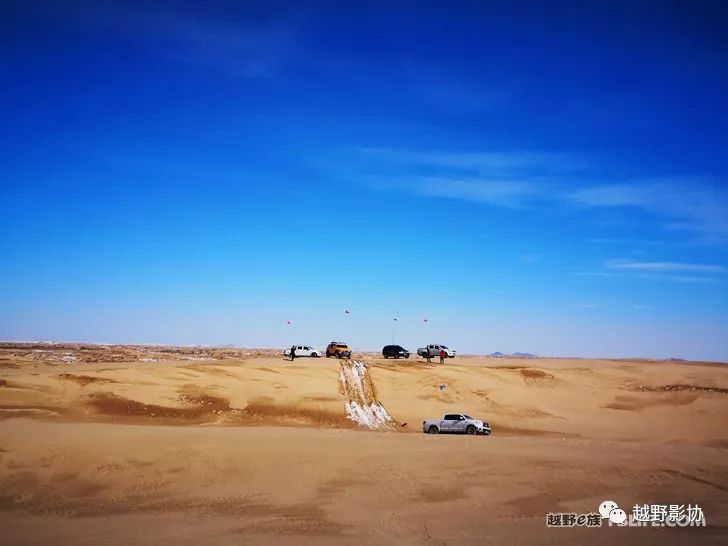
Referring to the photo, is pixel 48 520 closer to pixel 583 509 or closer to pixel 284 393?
pixel 583 509

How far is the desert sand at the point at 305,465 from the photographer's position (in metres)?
14.5

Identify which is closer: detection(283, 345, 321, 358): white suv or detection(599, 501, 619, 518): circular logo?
detection(599, 501, 619, 518): circular logo

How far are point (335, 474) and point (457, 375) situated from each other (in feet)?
83.5

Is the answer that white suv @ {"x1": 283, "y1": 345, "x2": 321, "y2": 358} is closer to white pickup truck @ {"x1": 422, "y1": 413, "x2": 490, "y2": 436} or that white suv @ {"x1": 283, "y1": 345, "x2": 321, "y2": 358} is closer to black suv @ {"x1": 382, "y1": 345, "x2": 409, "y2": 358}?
black suv @ {"x1": 382, "y1": 345, "x2": 409, "y2": 358}

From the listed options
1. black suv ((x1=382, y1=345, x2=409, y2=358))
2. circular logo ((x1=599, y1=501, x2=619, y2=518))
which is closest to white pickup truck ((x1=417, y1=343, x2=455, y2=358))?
black suv ((x1=382, y1=345, x2=409, y2=358))

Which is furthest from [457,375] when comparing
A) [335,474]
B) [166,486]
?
[166,486]

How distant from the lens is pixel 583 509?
53.4 feet

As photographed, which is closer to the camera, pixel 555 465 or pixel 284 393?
pixel 555 465

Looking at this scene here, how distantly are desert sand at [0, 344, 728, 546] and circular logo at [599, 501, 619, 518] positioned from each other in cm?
26

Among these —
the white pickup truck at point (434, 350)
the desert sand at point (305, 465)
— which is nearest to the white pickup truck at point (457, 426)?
the desert sand at point (305, 465)

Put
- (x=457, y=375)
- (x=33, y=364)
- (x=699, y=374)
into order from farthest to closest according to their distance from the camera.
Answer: (x=699, y=374) → (x=33, y=364) → (x=457, y=375)

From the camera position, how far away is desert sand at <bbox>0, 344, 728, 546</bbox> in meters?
14.5

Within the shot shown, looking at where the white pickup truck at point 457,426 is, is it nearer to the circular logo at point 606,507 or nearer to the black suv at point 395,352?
the circular logo at point 606,507

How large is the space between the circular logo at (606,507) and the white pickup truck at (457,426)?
44.2ft
